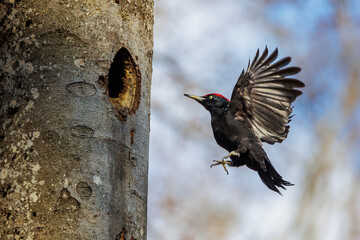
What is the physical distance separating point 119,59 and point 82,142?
0.55 metres

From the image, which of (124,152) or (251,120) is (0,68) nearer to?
(124,152)

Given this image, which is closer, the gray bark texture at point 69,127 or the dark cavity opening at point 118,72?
the gray bark texture at point 69,127

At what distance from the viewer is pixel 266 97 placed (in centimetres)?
457

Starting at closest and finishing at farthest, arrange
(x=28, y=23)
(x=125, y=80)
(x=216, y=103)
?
(x=28, y=23) < (x=125, y=80) < (x=216, y=103)

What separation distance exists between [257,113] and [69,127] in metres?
2.76

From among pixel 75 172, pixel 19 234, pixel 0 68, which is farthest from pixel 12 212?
pixel 0 68

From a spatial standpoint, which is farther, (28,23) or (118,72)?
(118,72)

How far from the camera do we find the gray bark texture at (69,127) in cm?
205

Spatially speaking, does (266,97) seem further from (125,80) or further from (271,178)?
(125,80)

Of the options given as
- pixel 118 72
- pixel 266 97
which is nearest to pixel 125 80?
pixel 118 72

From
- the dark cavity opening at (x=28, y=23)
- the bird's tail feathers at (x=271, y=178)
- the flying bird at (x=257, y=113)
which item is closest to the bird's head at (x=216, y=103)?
the flying bird at (x=257, y=113)

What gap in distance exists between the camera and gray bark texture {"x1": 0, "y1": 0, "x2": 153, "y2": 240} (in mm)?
2049

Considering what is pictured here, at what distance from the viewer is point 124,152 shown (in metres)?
2.28

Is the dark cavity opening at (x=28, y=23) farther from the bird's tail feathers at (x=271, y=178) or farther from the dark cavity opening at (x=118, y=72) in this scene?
the bird's tail feathers at (x=271, y=178)
